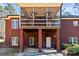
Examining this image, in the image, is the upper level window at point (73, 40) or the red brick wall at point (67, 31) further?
the red brick wall at point (67, 31)

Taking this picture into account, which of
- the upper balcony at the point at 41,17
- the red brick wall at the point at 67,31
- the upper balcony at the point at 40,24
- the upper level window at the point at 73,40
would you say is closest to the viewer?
the upper balcony at the point at 40,24

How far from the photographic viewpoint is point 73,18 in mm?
17016

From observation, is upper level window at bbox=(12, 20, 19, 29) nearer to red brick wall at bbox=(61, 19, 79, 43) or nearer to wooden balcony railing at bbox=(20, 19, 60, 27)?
wooden balcony railing at bbox=(20, 19, 60, 27)

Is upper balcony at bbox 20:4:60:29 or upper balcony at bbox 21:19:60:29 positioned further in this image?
upper balcony at bbox 20:4:60:29

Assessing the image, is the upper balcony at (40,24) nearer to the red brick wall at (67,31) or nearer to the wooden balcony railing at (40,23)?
the wooden balcony railing at (40,23)

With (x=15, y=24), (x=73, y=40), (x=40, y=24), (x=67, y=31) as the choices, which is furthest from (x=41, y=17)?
(x=73, y=40)

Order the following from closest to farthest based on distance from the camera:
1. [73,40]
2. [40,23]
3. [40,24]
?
[40,23] → [40,24] → [73,40]

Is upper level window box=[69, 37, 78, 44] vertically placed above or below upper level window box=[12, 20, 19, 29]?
below

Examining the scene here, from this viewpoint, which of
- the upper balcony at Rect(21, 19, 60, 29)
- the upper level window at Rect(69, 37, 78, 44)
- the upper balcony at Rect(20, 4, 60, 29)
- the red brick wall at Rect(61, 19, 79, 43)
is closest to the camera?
the upper balcony at Rect(21, 19, 60, 29)

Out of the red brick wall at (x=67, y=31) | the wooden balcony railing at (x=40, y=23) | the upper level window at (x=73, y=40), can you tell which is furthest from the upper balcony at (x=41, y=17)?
the upper level window at (x=73, y=40)

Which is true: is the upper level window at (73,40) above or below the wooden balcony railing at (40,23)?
below

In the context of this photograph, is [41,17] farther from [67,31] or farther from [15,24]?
[67,31]

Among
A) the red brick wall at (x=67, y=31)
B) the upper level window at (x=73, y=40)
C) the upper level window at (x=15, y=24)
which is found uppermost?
the upper level window at (x=15, y=24)

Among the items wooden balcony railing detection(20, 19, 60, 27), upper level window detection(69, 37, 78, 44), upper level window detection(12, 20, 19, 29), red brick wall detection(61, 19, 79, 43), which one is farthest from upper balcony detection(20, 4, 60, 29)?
upper level window detection(69, 37, 78, 44)
